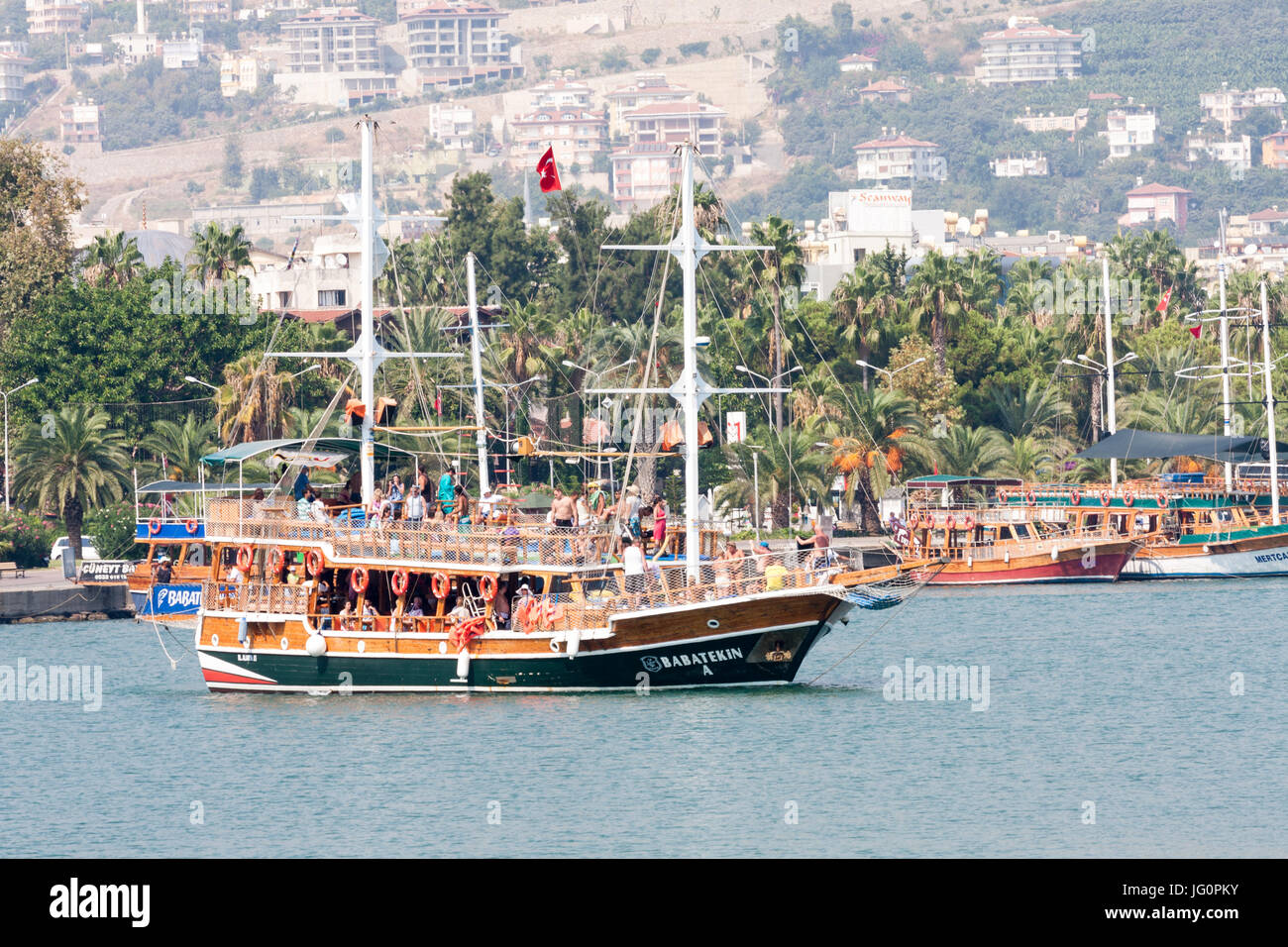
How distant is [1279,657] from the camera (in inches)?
2296

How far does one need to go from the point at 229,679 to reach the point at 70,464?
41.4 meters

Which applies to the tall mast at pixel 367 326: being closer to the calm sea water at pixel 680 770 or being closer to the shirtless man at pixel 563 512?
the shirtless man at pixel 563 512

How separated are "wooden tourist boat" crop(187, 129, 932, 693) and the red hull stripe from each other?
65mm

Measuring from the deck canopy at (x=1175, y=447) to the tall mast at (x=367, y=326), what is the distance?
4664cm

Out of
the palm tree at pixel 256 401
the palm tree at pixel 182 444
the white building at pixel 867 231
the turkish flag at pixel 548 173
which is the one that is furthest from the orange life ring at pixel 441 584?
the white building at pixel 867 231

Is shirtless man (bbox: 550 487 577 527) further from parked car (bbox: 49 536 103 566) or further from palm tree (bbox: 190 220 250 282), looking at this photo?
palm tree (bbox: 190 220 250 282)

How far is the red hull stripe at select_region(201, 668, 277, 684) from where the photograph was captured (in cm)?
5050

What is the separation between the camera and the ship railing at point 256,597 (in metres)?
49.2

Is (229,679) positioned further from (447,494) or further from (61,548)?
(61,548)

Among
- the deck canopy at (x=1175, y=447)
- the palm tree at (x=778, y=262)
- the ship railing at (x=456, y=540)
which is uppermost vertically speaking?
the palm tree at (x=778, y=262)

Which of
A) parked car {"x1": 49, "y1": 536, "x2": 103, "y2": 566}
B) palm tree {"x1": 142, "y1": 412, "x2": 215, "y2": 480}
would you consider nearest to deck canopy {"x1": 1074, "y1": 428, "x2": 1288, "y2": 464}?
palm tree {"x1": 142, "y1": 412, "x2": 215, "y2": 480}
